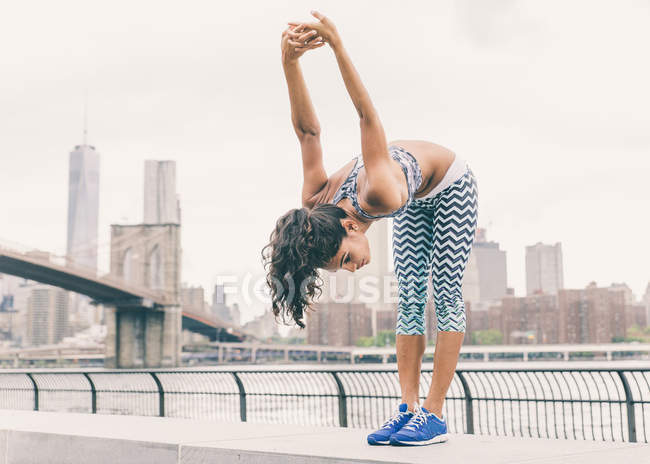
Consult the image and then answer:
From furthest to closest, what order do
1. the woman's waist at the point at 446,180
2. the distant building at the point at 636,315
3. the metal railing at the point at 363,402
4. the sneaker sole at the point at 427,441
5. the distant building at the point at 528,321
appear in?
the distant building at the point at 636,315, the distant building at the point at 528,321, the metal railing at the point at 363,402, the woman's waist at the point at 446,180, the sneaker sole at the point at 427,441

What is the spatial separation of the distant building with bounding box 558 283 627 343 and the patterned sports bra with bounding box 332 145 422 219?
216 feet

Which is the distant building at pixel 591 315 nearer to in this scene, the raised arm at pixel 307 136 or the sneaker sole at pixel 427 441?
the sneaker sole at pixel 427 441

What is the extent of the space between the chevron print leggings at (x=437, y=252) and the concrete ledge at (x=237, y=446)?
43 cm

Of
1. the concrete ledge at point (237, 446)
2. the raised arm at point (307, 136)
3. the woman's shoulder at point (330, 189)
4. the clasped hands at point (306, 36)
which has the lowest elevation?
the concrete ledge at point (237, 446)

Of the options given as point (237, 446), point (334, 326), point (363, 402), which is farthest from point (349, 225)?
point (334, 326)

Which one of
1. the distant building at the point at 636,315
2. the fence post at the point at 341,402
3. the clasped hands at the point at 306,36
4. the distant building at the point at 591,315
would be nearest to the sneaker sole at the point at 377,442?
the clasped hands at the point at 306,36

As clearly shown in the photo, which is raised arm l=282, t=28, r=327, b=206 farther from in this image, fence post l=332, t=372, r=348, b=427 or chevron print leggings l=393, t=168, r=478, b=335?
fence post l=332, t=372, r=348, b=427

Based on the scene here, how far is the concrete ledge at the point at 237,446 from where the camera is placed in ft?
7.09

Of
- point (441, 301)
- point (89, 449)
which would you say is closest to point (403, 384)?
point (441, 301)

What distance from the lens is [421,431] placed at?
7.98 ft

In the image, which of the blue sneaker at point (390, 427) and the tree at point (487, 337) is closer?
the blue sneaker at point (390, 427)

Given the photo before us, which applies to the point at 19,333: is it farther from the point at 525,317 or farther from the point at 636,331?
the point at 636,331

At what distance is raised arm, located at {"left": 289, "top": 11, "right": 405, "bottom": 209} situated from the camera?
2137 mm

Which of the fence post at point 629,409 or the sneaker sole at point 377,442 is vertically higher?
the sneaker sole at point 377,442
